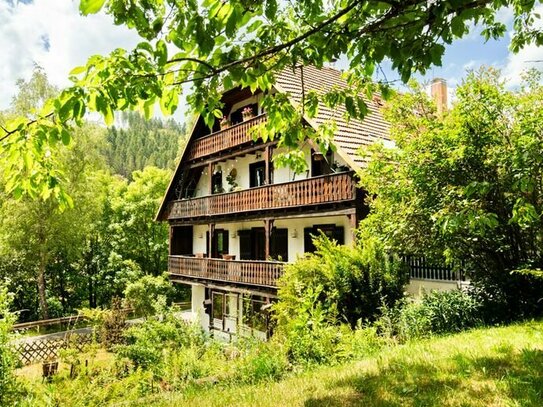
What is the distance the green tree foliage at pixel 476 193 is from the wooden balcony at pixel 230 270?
629cm

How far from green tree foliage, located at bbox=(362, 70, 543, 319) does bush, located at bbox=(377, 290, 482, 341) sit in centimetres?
42

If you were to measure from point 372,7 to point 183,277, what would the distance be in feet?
63.1

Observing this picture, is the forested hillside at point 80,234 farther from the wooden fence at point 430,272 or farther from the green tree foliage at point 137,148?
the green tree foliage at point 137,148

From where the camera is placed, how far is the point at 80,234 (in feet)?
81.9

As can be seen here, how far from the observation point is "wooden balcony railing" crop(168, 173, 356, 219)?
502 inches

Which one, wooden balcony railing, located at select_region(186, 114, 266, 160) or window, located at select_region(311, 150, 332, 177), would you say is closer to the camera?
window, located at select_region(311, 150, 332, 177)

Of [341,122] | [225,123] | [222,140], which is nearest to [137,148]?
[225,123]

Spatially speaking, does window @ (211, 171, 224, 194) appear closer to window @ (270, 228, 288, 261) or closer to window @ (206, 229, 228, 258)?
window @ (206, 229, 228, 258)

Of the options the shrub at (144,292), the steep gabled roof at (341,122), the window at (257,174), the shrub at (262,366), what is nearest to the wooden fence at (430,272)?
the steep gabled roof at (341,122)

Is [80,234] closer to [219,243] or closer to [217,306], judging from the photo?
[219,243]

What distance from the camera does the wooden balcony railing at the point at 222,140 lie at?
55.5 ft

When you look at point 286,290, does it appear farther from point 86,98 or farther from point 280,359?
point 86,98

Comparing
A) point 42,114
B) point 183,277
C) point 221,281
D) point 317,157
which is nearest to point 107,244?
point 183,277

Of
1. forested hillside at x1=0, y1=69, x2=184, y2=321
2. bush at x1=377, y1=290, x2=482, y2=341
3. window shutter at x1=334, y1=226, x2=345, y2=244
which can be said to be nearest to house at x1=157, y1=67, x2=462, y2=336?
window shutter at x1=334, y1=226, x2=345, y2=244
